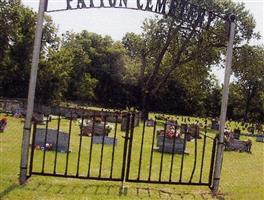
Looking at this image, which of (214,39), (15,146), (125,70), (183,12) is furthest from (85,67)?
(183,12)

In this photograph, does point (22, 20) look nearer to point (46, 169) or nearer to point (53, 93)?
point (53, 93)

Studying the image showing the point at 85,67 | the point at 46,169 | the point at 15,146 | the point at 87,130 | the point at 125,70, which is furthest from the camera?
the point at 125,70

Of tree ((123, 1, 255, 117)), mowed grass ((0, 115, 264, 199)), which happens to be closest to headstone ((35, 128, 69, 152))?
mowed grass ((0, 115, 264, 199))

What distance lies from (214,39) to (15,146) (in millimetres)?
35747

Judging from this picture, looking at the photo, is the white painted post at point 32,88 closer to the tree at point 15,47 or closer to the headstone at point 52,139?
the headstone at point 52,139

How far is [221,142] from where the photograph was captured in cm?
988

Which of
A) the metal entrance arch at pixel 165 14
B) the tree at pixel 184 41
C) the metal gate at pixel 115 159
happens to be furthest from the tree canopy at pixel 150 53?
the metal entrance arch at pixel 165 14

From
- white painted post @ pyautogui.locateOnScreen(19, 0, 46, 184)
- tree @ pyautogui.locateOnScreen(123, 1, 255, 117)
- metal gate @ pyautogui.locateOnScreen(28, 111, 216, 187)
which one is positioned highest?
tree @ pyautogui.locateOnScreen(123, 1, 255, 117)

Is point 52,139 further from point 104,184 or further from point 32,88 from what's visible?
point 32,88

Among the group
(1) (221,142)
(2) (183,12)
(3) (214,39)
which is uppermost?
(3) (214,39)

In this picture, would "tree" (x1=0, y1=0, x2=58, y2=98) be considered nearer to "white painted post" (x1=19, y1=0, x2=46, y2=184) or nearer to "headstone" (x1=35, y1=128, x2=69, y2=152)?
"headstone" (x1=35, y1=128, x2=69, y2=152)

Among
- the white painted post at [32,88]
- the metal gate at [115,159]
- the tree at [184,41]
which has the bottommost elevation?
the metal gate at [115,159]

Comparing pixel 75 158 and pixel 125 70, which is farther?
pixel 125 70

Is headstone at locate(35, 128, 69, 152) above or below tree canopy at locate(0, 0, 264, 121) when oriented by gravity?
below
